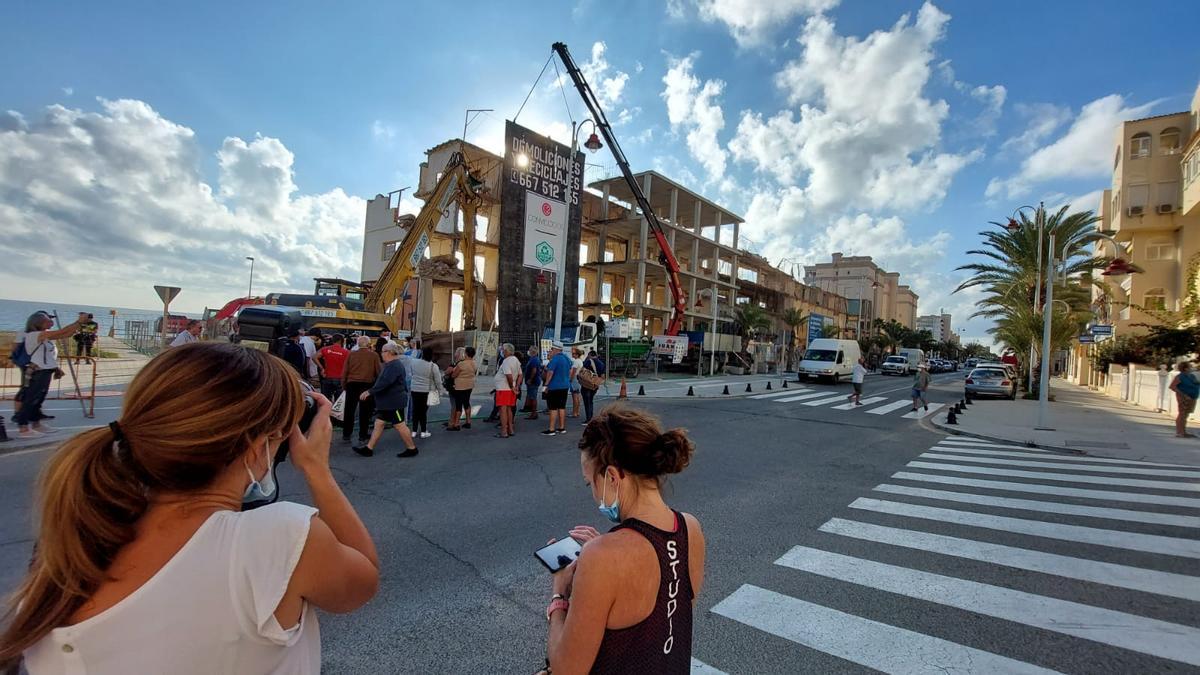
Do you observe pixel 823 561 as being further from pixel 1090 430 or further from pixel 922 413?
pixel 922 413

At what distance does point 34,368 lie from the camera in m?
7.52

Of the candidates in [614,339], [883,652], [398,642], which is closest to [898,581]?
[883,652]

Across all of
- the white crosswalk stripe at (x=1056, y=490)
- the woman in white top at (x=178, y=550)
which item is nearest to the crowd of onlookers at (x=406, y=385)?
the white crosswalk stripe at (x=1056, y=490)

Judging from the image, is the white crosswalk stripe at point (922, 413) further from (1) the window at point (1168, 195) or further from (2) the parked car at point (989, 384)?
(1) the window at point (1168, 195)

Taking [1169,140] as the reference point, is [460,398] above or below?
below

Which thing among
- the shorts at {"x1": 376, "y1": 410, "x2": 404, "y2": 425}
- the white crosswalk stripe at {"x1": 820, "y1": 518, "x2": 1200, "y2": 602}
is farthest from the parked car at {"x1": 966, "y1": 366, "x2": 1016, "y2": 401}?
the shorts at {"x1": 376, "y1": 410, "x2": 404, "y2": 425}

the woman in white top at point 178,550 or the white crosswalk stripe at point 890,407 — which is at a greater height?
the woman in white top at point 178,550

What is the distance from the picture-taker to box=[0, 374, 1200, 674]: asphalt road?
10.2 ft

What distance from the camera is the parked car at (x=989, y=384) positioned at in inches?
883

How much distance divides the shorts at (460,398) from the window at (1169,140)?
3871 centimetres

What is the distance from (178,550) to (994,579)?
17.5 feet

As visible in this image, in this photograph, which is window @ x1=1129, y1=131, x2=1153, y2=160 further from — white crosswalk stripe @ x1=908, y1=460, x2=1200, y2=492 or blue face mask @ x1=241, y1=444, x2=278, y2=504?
blue face mask @ x1=241, y1=444, x2=278, y2=504

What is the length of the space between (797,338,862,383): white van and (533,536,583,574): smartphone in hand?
1043 inches

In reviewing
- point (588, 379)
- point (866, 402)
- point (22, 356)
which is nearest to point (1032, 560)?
point (588, 379)
